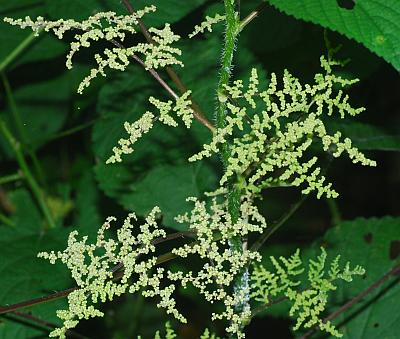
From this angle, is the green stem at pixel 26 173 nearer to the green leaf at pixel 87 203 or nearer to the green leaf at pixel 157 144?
the green leaf at pixel 87 203

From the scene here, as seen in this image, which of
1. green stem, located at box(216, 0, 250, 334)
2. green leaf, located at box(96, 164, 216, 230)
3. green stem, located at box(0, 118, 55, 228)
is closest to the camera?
green stem, located at box(216, 0, 250, 334)

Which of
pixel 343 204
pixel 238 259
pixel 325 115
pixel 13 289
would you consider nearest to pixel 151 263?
pixel 238 259

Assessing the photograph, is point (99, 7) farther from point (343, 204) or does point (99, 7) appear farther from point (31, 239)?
point (343, 204)

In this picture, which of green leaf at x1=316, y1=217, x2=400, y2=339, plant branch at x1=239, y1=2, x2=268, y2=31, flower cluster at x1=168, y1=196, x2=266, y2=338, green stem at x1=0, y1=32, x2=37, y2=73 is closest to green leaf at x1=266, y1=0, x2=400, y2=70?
plant branch at x1=239, y1=2, x2=268, y2=31

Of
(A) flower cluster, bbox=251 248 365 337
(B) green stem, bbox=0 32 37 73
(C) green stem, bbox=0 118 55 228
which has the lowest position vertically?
(A) flower cluster, bbox=251 248 365 337

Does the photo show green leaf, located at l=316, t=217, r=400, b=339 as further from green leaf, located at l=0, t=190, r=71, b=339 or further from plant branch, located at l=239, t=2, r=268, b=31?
plant branch, located at l=239, t=2, r=268, b=31

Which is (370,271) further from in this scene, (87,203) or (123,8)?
(87,203)
